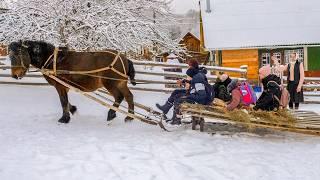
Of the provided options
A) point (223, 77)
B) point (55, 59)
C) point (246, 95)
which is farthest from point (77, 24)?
point (246, 95)

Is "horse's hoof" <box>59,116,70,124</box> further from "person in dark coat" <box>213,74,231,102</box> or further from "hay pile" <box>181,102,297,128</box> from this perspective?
"person in dark coat" <box>213,74,231,102</box>

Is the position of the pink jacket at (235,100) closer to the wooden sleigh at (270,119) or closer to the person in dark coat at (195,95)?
the wooden sleigh at (270,119)

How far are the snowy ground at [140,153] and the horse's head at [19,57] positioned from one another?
1077 mm

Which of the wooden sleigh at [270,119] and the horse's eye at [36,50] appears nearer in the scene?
the wooden sleigh at [270,119]

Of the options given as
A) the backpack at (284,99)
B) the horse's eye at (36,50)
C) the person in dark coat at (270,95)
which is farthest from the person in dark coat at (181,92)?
the horse's eye at (36,50)

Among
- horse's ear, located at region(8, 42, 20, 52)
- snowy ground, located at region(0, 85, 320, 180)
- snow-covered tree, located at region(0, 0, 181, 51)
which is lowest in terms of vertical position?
snowy ground, located at region(0, 85, 320, 180)

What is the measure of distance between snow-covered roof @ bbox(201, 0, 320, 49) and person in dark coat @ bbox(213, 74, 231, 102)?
1473 centimetres

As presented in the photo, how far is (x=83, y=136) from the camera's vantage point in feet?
22.2

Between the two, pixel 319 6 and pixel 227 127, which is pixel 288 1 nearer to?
pixel 319 6

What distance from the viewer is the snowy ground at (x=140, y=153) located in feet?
15.9

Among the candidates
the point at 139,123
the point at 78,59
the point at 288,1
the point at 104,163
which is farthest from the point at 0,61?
the point at 288,1

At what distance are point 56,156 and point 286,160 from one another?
3172 millimetres

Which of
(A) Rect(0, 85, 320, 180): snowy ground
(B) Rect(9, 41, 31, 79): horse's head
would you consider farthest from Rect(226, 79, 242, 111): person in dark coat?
(B) Rect(9, 41, 31, 79): horse's head

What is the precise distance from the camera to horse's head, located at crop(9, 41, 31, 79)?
305 inches
